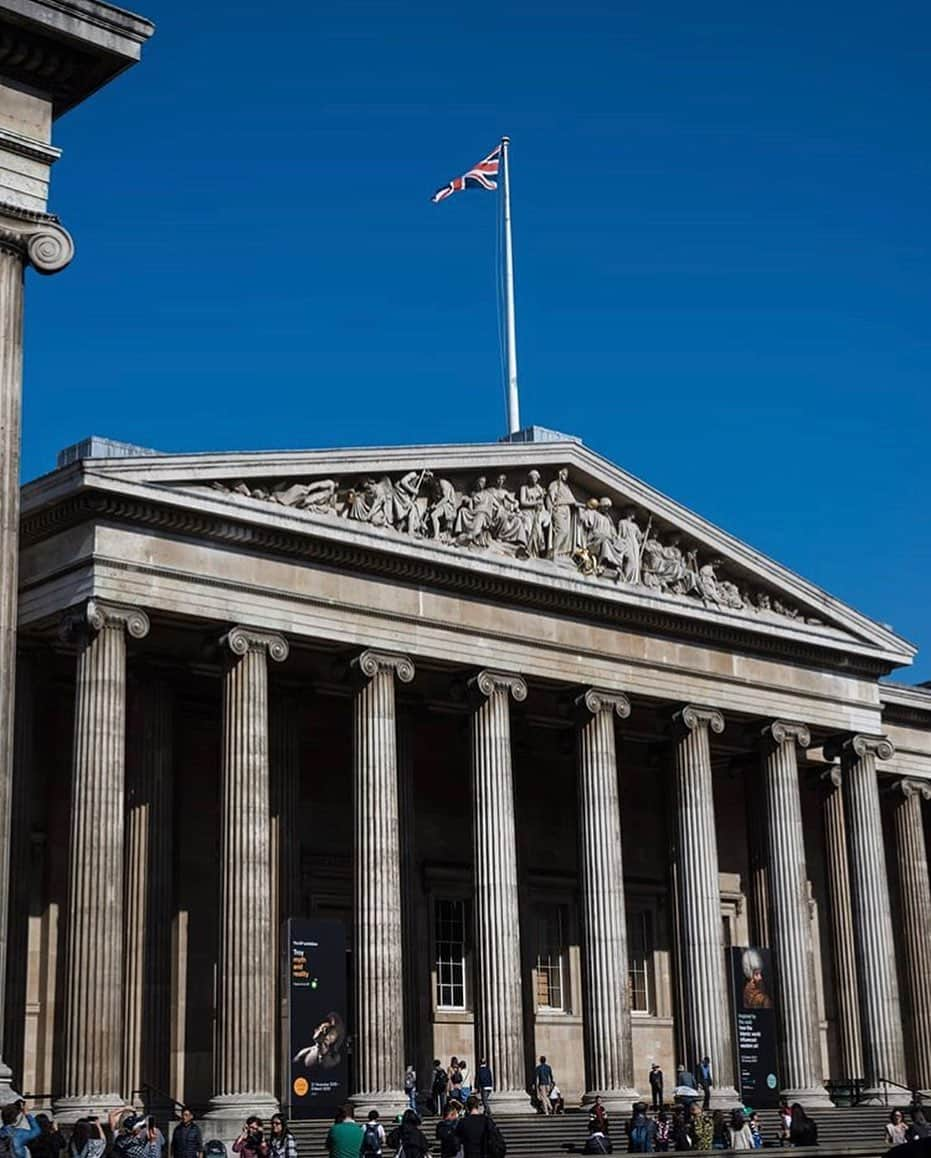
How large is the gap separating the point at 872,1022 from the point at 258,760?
57.0 ft

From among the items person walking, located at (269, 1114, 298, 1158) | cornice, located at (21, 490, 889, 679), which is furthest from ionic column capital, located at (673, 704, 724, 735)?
person walking, located at (269, 1114, 298, 1158)

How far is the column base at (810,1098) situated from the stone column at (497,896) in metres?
7.48

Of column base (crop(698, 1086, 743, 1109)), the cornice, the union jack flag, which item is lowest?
column base (crop(698, 1086, 743, 1109))

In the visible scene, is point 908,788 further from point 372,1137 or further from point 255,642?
point 372,1137

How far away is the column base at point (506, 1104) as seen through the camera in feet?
114

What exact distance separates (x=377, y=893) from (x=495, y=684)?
17.4 feet

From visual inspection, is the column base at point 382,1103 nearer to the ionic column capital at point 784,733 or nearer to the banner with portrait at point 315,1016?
the banner with portrait at point 315,1016

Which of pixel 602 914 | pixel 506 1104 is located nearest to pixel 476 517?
pixel 602 914

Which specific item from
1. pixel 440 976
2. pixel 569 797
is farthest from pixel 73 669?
pixel 569 797

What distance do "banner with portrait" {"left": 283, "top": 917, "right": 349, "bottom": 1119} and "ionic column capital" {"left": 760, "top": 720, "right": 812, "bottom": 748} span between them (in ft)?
46.9

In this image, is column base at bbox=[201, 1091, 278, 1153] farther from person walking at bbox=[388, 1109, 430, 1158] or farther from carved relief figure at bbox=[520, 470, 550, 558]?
carved relief figure at bbox=[520, 470, 550, 558]

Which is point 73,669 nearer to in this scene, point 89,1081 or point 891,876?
point 89,1081

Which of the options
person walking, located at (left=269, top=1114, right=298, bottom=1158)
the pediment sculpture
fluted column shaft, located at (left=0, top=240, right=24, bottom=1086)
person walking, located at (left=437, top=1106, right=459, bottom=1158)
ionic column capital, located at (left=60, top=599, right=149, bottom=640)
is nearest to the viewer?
fluted column shaft, located at (left=0, top=240, right=24, bottom=1086)

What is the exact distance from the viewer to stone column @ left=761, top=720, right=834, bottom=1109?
4084 cm
